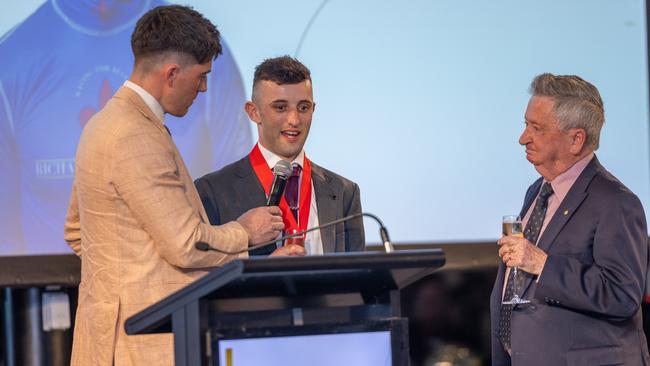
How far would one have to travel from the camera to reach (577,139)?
11.1 ft

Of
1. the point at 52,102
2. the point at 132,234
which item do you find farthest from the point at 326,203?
the point at 52,102

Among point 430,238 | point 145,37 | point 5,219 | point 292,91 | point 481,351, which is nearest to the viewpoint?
point 145,37

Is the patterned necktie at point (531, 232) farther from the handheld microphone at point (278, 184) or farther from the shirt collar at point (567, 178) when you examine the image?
the handheld microphone at point (278, 184)

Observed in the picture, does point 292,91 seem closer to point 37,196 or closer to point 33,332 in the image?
point 37,196

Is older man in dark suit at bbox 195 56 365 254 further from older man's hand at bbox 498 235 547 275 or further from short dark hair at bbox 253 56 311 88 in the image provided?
older man's hand at bbox 498 235 547 275

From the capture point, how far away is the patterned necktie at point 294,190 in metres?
3.57

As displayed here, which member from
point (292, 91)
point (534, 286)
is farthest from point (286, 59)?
point (534, 286)

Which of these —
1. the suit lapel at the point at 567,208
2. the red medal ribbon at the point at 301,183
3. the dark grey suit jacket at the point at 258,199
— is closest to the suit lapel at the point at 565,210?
the suit lapel at the point at 567,208

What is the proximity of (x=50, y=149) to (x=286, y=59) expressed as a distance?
1565mm

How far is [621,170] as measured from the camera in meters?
5.22

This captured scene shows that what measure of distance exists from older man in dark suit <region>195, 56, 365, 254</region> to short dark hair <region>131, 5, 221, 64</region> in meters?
0.82

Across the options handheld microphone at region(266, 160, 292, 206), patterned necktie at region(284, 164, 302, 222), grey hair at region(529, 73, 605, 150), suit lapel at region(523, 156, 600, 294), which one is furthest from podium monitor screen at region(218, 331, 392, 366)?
grey hair at region(529, 73, 605, 150)

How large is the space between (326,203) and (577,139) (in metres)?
0.95

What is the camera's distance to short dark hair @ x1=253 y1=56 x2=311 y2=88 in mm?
3609
